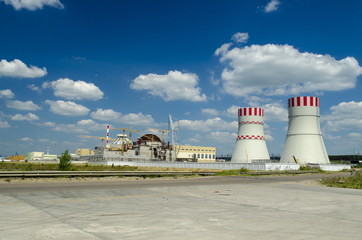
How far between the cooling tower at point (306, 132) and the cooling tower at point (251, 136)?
750 cm

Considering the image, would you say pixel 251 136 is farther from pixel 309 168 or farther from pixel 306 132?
pixel 309 168

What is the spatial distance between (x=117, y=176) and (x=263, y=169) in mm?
30165

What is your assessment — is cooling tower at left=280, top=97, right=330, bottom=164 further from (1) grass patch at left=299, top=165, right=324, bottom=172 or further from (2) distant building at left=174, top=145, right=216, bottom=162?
(2) distant building at left=174, top=145, right=216, bottom=162

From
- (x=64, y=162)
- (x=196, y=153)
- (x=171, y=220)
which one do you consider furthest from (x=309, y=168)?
(x=196, y=153)

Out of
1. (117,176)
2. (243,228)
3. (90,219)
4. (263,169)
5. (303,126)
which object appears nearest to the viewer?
(243,228)

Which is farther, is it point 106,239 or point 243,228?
point 243,228

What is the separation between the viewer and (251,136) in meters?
67.4

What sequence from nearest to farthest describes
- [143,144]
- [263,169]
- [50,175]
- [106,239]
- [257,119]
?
1. [106,239]
2. [50,175]
3. [263,169]
4. [257,119]
5. [143,144]

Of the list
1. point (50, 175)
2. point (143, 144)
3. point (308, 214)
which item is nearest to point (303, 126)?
point (50, 175)

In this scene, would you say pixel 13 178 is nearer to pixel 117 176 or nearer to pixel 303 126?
pixel 117 176

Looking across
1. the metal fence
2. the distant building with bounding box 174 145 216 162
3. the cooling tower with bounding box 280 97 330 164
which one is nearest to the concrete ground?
the metal fence

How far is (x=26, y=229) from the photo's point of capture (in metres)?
7.18

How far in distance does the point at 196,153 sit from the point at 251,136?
70.8m

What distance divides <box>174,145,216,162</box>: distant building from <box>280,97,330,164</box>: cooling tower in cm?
6647
